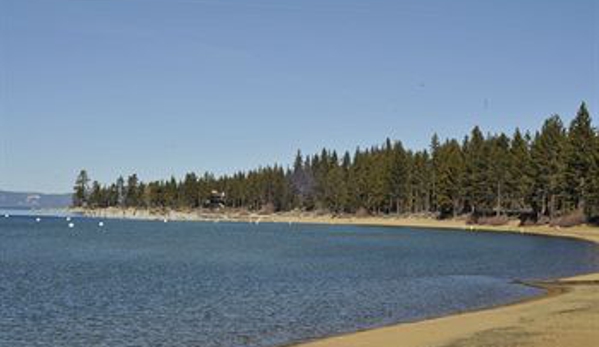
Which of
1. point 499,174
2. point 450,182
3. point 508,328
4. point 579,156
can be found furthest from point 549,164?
point 508,328

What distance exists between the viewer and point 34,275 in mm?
56438

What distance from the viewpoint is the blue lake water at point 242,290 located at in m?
31.2

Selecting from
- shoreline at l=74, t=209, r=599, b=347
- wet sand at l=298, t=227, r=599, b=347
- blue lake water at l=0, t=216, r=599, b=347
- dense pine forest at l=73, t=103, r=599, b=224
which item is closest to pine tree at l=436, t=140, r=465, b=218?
dense pine forest at l=73, t=103, r=599, b=224

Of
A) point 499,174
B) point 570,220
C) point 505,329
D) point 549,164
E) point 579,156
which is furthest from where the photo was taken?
point 499,174

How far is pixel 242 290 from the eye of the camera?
46.1 metres

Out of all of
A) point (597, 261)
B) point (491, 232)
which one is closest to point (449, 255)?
point (597, 261)

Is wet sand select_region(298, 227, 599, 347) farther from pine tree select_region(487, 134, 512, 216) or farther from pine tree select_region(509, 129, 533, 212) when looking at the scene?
pine tree select_region(487, 134, 512, 216)

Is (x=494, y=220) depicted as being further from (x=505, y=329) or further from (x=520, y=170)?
(x=505, y=329)

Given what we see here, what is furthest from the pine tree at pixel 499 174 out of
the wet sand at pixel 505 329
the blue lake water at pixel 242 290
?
the wet sand at pixel 505 329

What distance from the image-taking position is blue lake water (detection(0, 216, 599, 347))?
31.2 metres

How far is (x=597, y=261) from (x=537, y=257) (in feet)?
23.4

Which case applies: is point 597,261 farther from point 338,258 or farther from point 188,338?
point 188,338

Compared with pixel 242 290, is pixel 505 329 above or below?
above

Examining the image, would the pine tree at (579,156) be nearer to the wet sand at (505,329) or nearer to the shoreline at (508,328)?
the shoreline at (508,328)
